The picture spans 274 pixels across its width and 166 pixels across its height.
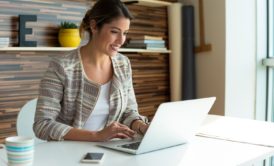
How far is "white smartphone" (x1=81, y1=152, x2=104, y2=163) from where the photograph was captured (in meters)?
1.29

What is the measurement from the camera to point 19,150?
1149mm

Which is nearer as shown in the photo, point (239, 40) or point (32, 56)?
point (32, 56)

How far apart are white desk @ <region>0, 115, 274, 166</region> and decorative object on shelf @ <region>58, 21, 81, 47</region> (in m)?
1.31

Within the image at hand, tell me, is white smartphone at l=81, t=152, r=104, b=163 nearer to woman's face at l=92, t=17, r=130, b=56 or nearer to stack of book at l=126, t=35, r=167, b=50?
woman's face at l=92, t=17, r=130, b=56

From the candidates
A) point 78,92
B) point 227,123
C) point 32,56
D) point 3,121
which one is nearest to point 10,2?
point 32,56

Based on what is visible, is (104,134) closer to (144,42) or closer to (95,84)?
(95,84)

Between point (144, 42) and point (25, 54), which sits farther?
point (144, 42)

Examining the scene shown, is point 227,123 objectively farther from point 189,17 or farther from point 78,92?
point 189,17

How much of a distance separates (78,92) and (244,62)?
2086 mm

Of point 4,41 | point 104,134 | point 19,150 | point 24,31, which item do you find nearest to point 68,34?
point 24,31

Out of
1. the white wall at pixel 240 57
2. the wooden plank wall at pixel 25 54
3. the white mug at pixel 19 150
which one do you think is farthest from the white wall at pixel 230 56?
the white mug at pixel 19 150

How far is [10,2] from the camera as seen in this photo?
101 inches

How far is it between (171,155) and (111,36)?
73 cm

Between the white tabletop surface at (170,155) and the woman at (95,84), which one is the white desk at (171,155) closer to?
the white tabletop surface at (170,155)
